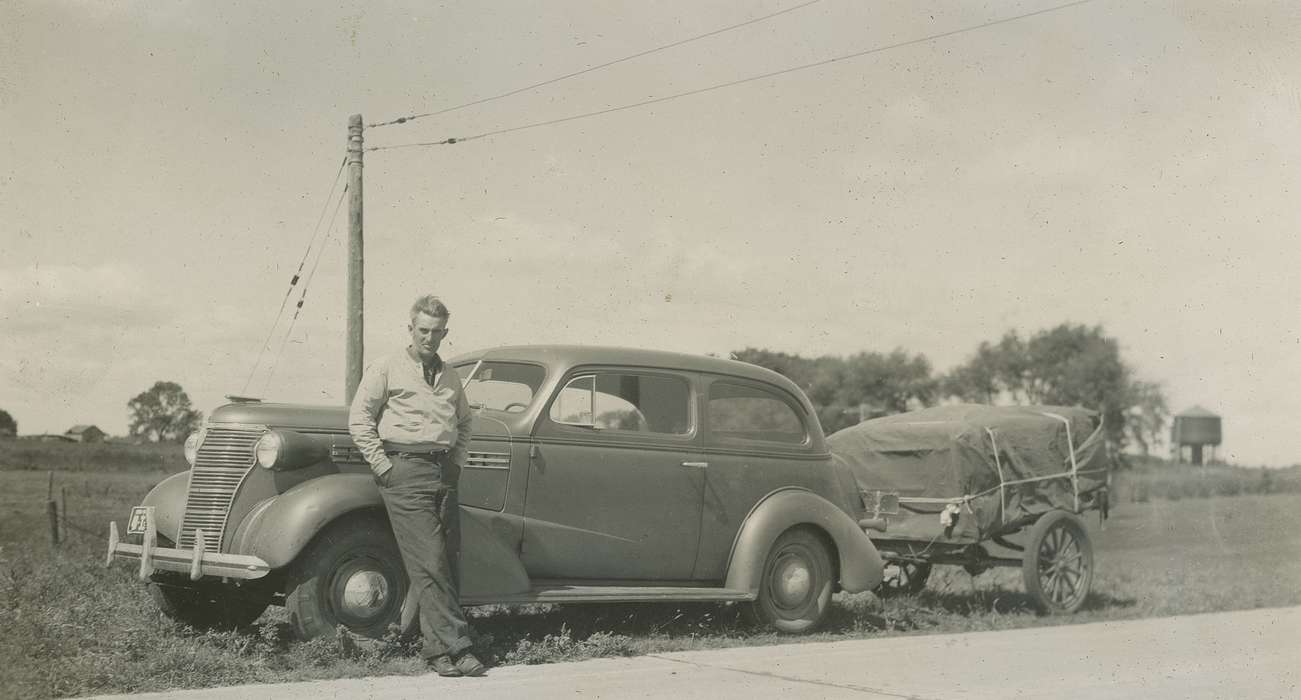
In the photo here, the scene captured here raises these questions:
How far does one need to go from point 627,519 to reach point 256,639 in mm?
2387

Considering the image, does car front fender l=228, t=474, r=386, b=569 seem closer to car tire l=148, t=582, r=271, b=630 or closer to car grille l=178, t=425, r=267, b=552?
car grille l=178, t=425, r=267, b=552

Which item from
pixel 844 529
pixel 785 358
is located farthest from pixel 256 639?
pixel 785 358

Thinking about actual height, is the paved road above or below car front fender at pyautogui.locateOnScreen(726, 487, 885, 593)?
below

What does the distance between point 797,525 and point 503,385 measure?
2.35m

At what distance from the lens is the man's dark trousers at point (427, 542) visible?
6.06 metres

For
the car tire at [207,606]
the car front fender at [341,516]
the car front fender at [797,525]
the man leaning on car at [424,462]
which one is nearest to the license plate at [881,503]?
the car front fender at [797,525]

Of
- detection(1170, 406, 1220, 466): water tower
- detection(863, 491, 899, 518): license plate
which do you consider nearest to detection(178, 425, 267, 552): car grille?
detection(863, 491, 899, 518): license plate

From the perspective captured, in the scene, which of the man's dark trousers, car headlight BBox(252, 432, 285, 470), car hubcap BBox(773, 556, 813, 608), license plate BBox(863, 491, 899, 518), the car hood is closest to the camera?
the man's dark trousers

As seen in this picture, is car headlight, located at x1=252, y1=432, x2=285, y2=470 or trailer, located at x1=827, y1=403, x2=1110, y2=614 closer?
car headlight, located at x1=252, y1=432, x2=285, y2=470

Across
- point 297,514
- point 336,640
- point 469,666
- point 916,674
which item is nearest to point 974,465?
point 916,674

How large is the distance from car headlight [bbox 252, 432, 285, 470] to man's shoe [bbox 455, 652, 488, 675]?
5.09 feet

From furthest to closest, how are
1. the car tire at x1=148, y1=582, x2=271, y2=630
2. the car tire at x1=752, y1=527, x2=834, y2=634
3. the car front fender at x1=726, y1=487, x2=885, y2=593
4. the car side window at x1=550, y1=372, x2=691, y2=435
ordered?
the car tire at x1=752, y1=527, x2=834, y2=634, the car front fender at x1=726, y1=487, x2=885, y2=593, the car side window at x1=550, y1=372, x2=691, y2=435, the car tire at x1=148, y1=582, x2=271, y2=630

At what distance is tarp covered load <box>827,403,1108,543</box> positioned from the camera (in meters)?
9.84

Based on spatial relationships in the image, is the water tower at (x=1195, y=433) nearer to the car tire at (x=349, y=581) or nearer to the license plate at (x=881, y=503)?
the license plate at (x=881, y=503)
